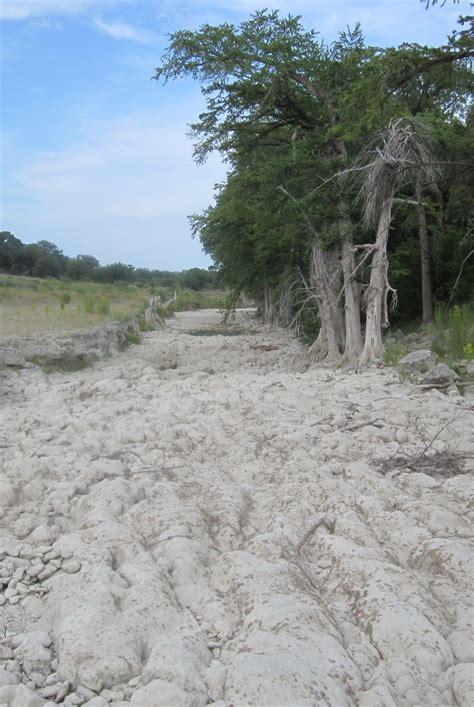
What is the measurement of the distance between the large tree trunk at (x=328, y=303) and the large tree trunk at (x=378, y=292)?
4.96 ft

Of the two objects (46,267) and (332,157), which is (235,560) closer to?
(332,157)

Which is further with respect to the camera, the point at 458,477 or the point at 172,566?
the point at 458,477

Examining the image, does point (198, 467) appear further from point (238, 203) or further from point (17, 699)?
point (238, 203)

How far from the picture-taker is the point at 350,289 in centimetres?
1224

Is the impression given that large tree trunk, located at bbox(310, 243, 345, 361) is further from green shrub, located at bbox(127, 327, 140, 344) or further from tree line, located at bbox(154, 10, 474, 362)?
green shrub, located at bbox(127, 327, 140, 344)

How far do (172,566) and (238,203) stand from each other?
496 inches

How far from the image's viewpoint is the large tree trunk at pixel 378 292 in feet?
35.7

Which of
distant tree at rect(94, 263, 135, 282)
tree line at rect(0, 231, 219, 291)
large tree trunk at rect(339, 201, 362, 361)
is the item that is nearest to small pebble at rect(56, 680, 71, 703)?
large tree trunk at rect(339, 201, 362, 361)

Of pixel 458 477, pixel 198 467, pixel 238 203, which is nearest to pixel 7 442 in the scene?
pixel 198 467

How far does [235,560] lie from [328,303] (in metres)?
10.0

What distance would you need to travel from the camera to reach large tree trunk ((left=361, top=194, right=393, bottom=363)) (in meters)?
10.9

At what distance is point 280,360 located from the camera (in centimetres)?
1477

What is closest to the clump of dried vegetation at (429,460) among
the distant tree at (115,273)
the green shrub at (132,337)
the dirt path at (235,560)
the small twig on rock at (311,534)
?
the dirt path at (235,560)

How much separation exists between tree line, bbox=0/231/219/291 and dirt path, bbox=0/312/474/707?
37.4 meters
